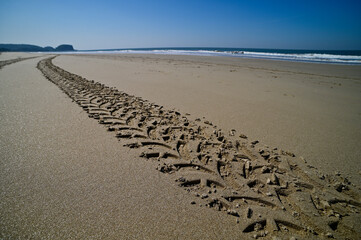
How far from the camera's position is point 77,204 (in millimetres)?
1324

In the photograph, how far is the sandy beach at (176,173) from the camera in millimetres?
1208

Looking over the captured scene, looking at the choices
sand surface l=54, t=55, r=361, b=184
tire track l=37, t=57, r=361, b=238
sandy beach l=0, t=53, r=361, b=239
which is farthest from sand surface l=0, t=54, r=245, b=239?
sand surface l=54, t=55, r=361, b=184

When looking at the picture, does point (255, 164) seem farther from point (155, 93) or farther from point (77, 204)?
point (155, 93)

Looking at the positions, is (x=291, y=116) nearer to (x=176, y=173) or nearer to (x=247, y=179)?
(x=247, y=179)

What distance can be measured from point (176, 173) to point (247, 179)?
2.34 feet

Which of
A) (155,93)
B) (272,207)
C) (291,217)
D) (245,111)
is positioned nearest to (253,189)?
(272,207)

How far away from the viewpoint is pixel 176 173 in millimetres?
1704

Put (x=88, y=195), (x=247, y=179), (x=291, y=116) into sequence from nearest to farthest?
(x=88, y=195), (x=247, y=179), (x=291, y=116)

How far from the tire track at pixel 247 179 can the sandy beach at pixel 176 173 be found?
1 centimetres

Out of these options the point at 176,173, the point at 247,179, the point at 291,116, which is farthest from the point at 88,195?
the point at 291,116

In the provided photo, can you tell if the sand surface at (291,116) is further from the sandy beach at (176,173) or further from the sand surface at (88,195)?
the sand surface at (88,195)

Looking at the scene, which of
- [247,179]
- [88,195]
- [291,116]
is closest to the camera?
[88,195]

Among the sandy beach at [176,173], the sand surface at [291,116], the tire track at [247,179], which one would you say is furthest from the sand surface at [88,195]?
the sand surface at [291,116]

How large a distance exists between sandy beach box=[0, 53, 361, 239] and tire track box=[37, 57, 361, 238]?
0.03 feet
